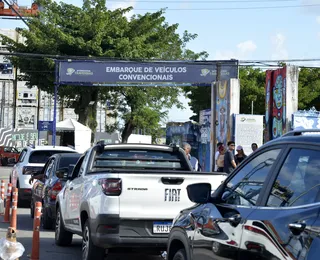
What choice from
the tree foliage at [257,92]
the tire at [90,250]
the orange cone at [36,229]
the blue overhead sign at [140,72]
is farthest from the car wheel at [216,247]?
the tree foliage at [257,92]

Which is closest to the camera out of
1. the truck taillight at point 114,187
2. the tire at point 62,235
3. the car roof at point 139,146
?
the truck taillight at point 114,187

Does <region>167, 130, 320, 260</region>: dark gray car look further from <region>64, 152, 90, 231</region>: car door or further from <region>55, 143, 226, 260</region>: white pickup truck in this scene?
<region>64, 152, 90, 231</region>: car door

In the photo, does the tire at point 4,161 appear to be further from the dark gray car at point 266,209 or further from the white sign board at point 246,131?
the dark gray car at point 266,209

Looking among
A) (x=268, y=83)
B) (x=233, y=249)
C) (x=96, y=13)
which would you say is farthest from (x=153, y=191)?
(x=96, y=13)

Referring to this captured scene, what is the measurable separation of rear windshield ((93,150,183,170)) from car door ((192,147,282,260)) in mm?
4974

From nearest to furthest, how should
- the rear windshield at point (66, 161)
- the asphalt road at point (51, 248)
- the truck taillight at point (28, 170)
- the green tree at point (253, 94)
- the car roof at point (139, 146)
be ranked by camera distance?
1. the car roof at point (139, 146)
2. the asphalt road at point (51, 248)
3. the rear windshield at point (66, 161)
4. the truck taillight at point (28, 170)
5. the green tree at point (253, 94)

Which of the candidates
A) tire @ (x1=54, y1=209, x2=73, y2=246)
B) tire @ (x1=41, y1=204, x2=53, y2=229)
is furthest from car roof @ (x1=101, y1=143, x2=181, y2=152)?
tire @ (x1=41, y1=204, x2=53, y2=229)

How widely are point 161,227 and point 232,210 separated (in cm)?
386

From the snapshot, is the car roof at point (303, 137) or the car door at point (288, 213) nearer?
the car door at point (288, 213)

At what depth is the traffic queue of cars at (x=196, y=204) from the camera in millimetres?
4410

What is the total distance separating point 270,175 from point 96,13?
4439 cm

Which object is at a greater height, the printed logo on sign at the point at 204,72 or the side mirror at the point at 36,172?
the printed logo on sign at the point at 204,72

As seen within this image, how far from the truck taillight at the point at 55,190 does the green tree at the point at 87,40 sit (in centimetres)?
3222

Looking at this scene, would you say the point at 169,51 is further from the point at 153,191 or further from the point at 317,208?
the point at 317,208
